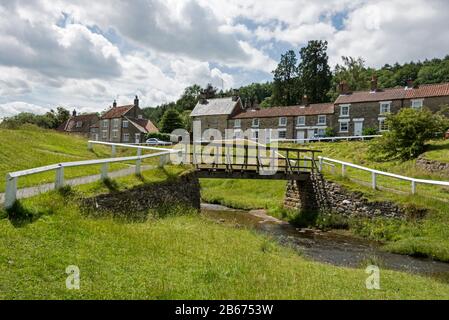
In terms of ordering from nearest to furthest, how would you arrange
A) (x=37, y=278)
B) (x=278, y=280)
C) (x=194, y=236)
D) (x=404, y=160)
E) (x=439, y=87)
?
(x=37, y=278) < (x=278, y=280) < (x=194, y=236) < (x=404, y=160) < (x=439, y=87)

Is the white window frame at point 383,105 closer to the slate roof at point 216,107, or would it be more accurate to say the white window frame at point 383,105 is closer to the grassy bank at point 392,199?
the grassy bank at point 392,199

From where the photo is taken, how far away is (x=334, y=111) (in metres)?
52.4

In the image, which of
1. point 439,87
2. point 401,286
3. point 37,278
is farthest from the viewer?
point 439,87

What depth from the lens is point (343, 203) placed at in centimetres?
2005

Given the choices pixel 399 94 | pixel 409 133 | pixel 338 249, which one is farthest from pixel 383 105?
pixel 338 249

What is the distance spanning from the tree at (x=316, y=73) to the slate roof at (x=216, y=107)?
17.1 metres

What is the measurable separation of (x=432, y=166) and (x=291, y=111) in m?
33.3

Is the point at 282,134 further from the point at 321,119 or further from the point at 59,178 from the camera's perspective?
the point at 59,178

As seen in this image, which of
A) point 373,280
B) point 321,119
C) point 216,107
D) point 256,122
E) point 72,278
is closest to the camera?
point 72,278

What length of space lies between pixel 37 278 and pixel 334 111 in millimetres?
50563

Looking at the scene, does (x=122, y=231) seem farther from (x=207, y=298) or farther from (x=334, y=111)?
(x=334, y=111)

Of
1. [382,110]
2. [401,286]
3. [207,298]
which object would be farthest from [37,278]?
[382,110]

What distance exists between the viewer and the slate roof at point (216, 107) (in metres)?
64.6
